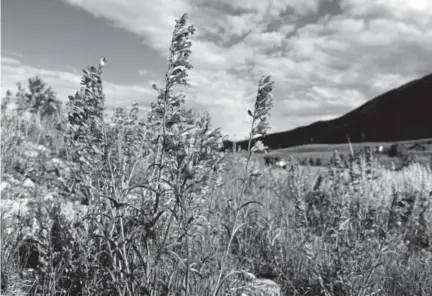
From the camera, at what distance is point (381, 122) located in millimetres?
40844

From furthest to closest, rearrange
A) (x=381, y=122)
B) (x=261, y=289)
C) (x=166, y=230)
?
(x=381, y=122) < (x=261, y=289) < (x=166, y=230)

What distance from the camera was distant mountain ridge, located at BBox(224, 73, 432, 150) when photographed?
37.7 m

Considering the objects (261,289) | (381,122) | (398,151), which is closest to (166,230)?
(261,289)

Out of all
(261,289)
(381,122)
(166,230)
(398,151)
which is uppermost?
(381,122)

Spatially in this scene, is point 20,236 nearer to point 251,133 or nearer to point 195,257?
point 195,257

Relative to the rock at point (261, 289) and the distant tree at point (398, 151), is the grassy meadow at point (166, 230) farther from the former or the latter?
the distant tree at point (398, 151)

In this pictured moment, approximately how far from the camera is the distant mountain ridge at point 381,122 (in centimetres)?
3766

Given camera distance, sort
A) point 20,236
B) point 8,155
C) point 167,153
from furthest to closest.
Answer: point 8,155 < point 20,236 < point 167,153

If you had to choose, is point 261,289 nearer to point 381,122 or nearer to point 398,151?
point 398,151

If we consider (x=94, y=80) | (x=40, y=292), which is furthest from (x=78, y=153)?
(x=40, y=292)

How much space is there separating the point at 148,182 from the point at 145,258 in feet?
1.38

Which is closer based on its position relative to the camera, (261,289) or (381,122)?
(261,289)

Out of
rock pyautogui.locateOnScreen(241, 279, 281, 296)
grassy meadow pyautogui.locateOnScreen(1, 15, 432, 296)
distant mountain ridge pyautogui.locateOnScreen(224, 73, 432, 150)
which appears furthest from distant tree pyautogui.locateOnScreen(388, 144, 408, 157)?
distant mountain ridge pyautogui.locateOnScreen(224, 73, 432, 150)

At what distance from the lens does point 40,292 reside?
10.6 feet
